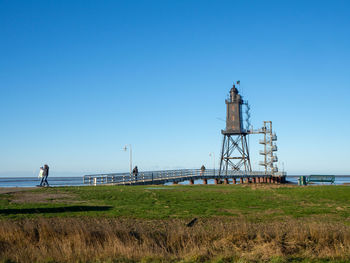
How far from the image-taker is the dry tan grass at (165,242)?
375 inches

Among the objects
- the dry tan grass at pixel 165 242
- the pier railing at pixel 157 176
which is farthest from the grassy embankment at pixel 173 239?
the pier railing at pixel 157 176

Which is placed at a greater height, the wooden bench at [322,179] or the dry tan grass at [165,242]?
the wooden bench at [322,179]

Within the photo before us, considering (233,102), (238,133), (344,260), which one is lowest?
(344,260)

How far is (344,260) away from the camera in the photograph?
921 cm

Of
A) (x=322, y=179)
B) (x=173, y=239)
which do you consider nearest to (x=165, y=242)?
(x=173, y=239)

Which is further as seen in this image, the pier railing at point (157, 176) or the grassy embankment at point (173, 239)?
the pier railing at point (157, 176)

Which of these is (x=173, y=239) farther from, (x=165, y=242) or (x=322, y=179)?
(x=322, y=179)

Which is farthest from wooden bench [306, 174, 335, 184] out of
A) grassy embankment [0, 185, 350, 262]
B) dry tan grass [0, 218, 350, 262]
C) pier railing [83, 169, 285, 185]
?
dry tan grass [0, 218, 350, 262]

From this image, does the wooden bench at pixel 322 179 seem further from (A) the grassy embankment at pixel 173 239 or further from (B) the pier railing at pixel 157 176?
(A) the grassy embankment at pixel 173 239

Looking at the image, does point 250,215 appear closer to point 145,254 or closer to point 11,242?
point 145,254

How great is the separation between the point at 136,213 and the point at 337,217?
775 centimetres

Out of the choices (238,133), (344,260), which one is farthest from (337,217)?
(238,133)

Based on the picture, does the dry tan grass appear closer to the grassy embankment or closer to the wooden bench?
the grassy embankment

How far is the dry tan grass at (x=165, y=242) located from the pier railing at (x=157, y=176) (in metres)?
30.5
